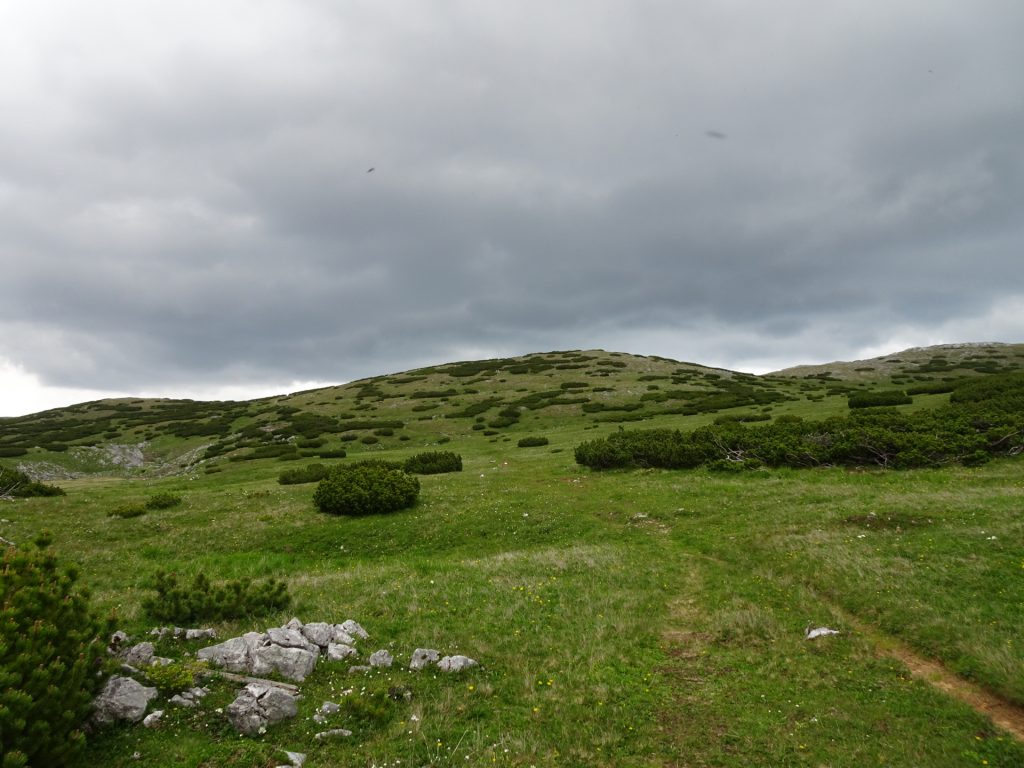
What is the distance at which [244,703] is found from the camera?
8.36 metres

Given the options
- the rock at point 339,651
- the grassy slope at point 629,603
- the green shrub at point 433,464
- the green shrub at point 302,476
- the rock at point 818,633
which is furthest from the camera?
the green shrub at point 433,464

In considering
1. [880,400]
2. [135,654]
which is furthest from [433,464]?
[880,400]

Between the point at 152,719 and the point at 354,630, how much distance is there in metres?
4.19

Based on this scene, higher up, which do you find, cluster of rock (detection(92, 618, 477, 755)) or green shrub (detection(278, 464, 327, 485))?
green shrub (detection(278, 464, 327, 485))

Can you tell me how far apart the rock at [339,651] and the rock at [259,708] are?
5.42 feet

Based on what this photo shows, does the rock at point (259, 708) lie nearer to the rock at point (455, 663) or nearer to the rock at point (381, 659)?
the rock at point (381, 659)

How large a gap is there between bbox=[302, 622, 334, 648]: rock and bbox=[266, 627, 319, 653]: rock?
277mm

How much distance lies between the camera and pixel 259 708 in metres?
8.38

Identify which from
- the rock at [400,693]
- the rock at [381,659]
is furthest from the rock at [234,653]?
the rock at [400,693]

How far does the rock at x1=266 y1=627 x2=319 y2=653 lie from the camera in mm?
10363

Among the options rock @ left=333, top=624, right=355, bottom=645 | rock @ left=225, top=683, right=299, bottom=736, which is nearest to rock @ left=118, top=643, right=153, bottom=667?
rock @ left=225, top=683, right=299, bottom=736

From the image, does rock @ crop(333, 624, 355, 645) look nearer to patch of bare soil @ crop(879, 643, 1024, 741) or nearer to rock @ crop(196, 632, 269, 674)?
rock @ crop(196, 632, 269, 674)

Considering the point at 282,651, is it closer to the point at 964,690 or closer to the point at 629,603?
the point at 629,603

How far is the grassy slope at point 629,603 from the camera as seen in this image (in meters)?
8.34
